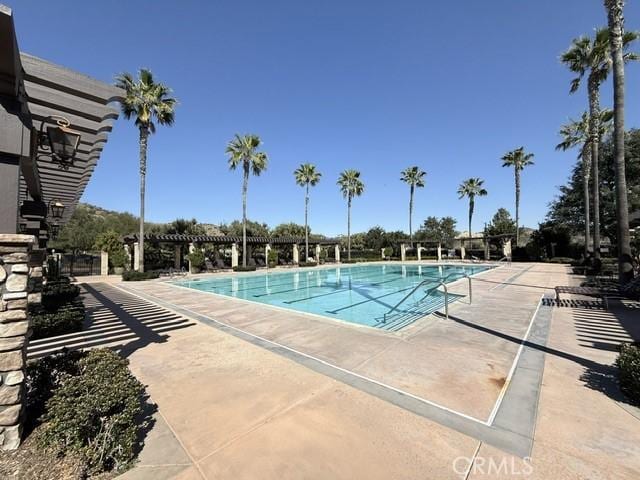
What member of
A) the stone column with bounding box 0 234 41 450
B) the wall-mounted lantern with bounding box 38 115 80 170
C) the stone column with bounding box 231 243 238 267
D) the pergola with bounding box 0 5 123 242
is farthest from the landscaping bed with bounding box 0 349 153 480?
the stone column with bounding box 231 243 238 267

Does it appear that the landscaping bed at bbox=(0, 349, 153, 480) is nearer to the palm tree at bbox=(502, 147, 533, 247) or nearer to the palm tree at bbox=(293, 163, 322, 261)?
the palm tree at bbox=(293, 163, 322, 261)

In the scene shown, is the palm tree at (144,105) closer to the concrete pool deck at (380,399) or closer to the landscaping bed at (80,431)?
the concrete pool deck at (380,399)

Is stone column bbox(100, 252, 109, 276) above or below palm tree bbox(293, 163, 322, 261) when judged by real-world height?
below

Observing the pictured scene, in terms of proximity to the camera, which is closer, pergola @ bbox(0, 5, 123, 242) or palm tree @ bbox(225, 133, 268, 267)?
pergola @ bbox(0, 5, 123, 242)

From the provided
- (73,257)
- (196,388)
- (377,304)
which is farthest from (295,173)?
(196,388)

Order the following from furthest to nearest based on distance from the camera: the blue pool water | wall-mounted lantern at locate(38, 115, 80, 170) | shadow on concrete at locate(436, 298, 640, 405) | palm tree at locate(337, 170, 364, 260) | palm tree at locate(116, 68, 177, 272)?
palm tree at locate(337, 170, 364, 260), palm tree at locate(116, 68, 177, 272), the blue pool water, shadow on concrete at locate(436, 298, 640, 405), wall-mounted lantern at locate(38, 115, 80, 170)

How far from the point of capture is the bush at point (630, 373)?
10.6ft

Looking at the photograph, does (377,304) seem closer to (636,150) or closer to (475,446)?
(475,446)

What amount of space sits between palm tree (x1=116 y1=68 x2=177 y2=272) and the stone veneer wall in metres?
18.0

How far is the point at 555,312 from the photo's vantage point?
7848mm

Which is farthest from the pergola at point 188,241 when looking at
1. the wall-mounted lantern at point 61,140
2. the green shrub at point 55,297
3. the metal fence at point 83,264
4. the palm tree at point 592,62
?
the palm tree at point 592,62

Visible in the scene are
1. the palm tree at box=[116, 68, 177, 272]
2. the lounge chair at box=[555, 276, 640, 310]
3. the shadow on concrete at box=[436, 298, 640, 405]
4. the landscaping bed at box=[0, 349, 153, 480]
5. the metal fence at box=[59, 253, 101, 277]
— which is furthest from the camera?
the metal fence at box=[59, 253, 101, 277]

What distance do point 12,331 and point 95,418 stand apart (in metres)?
1.04

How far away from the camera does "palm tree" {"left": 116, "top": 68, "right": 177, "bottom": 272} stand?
16.9 metres
